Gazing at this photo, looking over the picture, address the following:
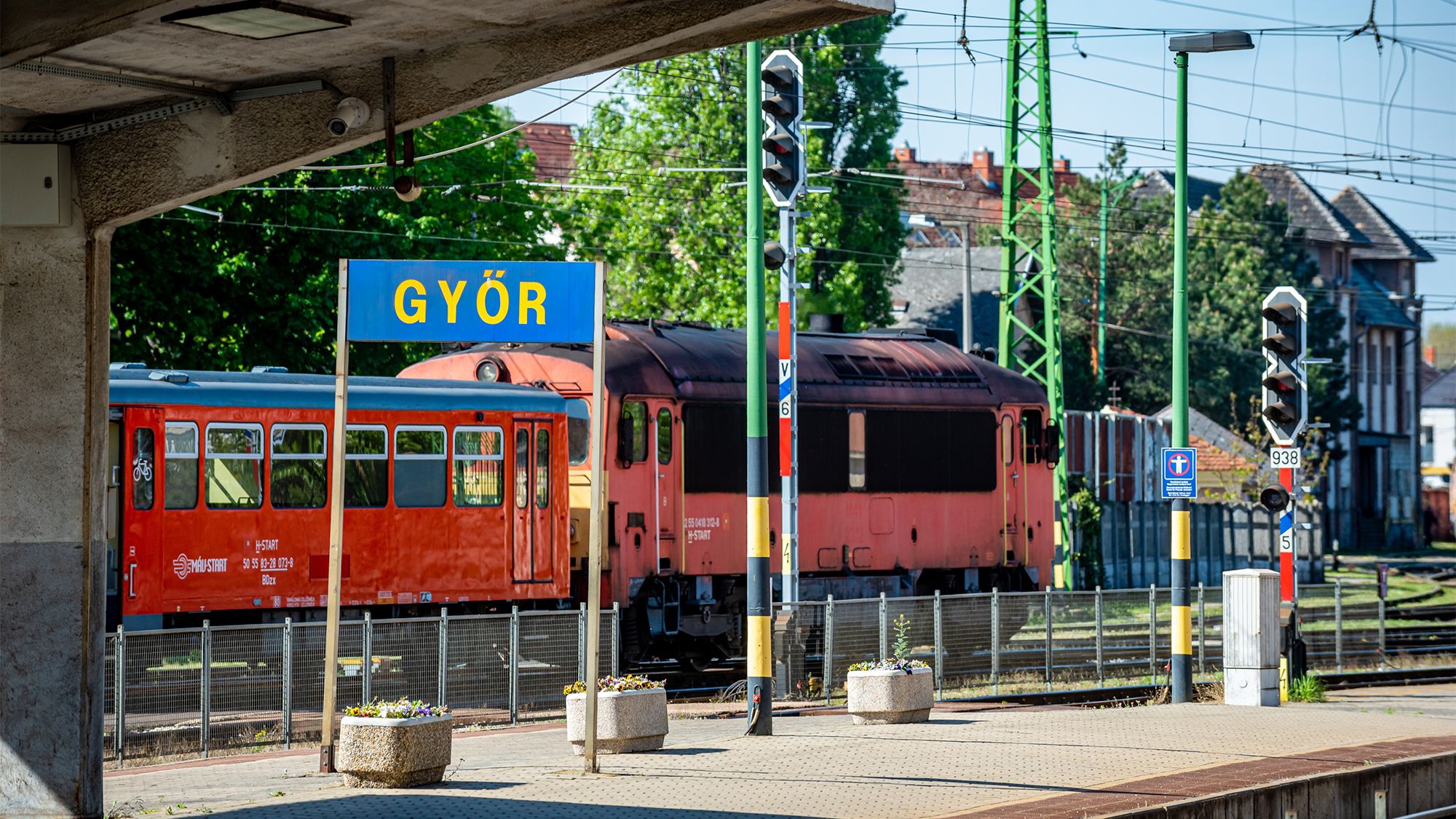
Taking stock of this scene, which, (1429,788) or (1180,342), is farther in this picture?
(1180,342)

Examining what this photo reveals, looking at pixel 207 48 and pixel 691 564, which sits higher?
pixel 207 48

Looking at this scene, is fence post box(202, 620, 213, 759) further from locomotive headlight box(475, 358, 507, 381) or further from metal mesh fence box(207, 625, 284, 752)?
locomotive headlight box(475, 358, 507, 381)

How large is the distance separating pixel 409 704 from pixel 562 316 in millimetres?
2909

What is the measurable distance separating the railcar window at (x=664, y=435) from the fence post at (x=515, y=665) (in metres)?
4.57

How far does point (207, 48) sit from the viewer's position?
10.3 meters

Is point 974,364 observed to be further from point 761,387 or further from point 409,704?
point 409,704

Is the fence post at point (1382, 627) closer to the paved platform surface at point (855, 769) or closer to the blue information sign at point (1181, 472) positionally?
the blue information sign at point (1181, 472)

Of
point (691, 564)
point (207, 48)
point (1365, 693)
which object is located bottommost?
point (1365, 693)

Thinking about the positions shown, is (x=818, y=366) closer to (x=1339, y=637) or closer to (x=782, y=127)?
(x=782, y=127)

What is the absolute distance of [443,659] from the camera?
1900 cm

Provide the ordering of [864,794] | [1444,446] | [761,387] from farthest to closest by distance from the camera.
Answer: [1444,446] → [761,387] → [864,794]

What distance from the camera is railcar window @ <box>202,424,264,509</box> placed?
67.0 ft

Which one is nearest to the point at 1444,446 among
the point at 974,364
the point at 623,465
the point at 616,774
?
the point at 974,364

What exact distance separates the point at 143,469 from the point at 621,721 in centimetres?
759
